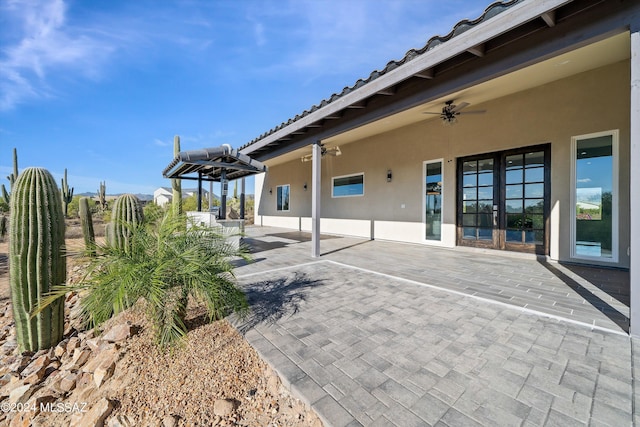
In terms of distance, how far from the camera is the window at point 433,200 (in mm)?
7016

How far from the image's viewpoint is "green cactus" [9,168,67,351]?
2.64 meters

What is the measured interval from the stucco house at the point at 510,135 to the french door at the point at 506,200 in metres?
0.02

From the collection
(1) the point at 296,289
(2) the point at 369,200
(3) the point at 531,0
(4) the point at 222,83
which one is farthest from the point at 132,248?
(4) the point at 222,83

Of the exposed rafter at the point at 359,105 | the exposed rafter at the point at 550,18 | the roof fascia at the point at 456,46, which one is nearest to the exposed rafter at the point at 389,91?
the roof fascia at the point at 456,46

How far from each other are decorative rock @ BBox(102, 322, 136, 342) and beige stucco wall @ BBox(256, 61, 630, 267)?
6.76 meters

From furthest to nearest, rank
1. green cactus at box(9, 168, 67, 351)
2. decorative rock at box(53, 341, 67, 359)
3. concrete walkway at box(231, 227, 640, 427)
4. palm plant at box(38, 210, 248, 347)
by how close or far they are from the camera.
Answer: decorative rock at box(53, 341, 67, 359), green cactus at box(9, 168, 67, 351), palm plant at box(38, 210, 248, 347), concrete walkway at box(231, 227, 640, 427)

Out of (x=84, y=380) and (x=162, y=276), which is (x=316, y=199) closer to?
(x=162, y=276)

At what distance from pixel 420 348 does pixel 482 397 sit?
0.57 m

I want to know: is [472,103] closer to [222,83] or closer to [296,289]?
[296,289]

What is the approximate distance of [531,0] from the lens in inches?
98.7

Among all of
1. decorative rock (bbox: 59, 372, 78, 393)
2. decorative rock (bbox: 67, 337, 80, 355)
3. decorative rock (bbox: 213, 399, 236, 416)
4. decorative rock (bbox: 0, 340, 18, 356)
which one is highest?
decorative rock (bbox: 213, 399, 236, 416)

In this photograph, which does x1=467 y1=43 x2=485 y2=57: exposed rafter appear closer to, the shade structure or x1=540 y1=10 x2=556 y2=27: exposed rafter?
x1=540 y1=10 x2=556 y2=27: exposed rafter

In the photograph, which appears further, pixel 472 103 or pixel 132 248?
pixel 472 103

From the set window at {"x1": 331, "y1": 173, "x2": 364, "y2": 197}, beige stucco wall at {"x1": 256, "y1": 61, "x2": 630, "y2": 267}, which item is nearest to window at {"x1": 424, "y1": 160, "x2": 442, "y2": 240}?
beige stucco wall at {"x1": 256, "y1": 61, "x2": 630, "y2": 267}
